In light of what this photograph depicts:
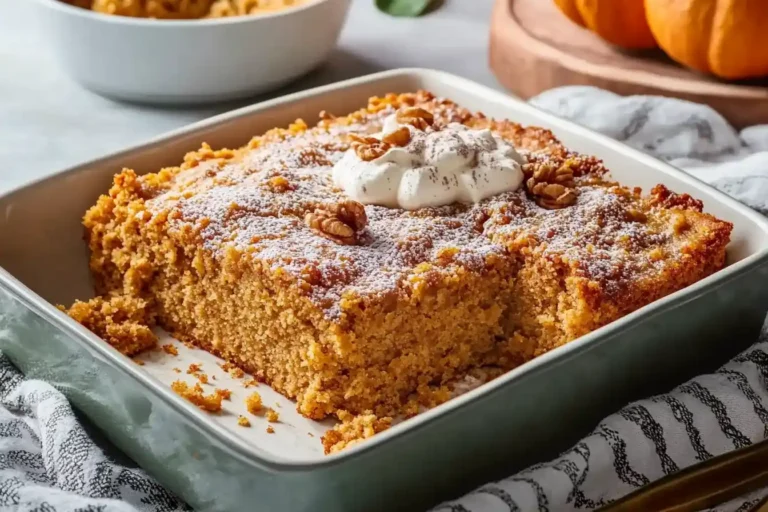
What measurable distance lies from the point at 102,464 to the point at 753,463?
1062mm

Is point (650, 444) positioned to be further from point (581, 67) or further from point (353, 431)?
point (581, 67)

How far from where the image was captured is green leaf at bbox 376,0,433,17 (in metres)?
3.85

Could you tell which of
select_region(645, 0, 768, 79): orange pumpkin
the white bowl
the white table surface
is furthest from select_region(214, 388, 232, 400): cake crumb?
select_region(645, 0, 768, 79): orange pumpkin

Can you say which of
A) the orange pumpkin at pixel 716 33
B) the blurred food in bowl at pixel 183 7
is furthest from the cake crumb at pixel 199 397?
the orange pumpkin at pixel 716 33

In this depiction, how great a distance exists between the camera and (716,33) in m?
2.80

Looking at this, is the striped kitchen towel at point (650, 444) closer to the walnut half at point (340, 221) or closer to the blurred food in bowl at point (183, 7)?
the walnut half at point (340, 221)

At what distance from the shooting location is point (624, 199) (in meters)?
2.19

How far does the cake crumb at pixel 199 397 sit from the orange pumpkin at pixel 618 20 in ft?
5.53

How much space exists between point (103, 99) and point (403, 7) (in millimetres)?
1230

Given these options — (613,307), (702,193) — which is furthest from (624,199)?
(613,307)

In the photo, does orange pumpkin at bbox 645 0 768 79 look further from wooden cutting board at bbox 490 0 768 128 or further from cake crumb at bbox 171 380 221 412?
cake crumb at bbox 171 380 221 412

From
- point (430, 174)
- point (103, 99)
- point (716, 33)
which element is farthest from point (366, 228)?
point (103, 99)

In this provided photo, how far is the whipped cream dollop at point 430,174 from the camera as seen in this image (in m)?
2.14

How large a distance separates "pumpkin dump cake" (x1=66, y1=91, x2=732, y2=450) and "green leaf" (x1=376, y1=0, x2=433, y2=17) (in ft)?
5.28
